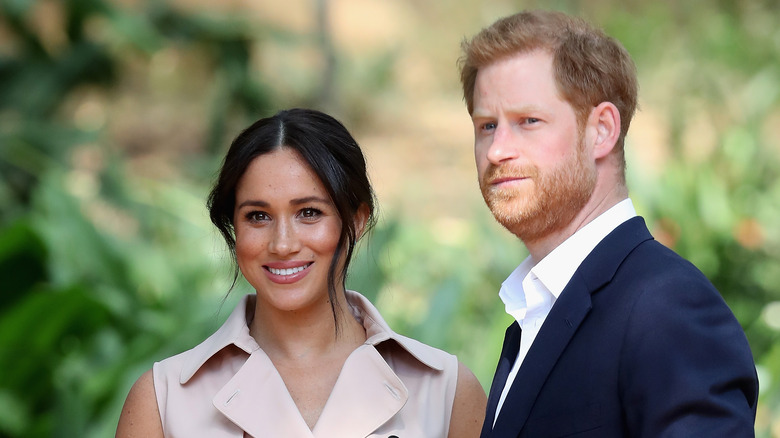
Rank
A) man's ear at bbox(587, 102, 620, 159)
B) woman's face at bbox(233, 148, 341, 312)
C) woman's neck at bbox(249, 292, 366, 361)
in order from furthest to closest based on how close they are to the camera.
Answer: woman's neck at bbox(249, 292, 366, 361) → woman's face at bbox(233, 148, 341, 312) → man's ear at bbox(587, 102, 620, 159)

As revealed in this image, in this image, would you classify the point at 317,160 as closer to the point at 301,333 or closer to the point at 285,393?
the point at 301,333

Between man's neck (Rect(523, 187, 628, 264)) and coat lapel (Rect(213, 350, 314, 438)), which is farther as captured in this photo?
coat lapel (Rect(213, 350, 314, 438))

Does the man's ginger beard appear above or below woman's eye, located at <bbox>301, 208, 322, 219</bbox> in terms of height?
below

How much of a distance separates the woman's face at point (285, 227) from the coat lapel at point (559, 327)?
48 cm

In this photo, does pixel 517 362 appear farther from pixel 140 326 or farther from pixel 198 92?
pixel 198 92

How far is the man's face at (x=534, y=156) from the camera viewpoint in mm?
1854

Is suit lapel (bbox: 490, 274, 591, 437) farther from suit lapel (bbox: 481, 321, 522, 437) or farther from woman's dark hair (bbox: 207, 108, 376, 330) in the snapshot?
woman's dark hair (bbox: 207, 108, 376, 330)

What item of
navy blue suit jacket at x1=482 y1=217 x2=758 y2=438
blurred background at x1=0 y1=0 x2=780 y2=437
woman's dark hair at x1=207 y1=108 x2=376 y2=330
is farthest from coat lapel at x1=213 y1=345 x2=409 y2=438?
blurred background at x1=0 y1=0 x2=780 y2=437

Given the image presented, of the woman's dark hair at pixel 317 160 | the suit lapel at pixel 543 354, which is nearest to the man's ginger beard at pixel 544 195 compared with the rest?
the suit lapel at pixel 543 354

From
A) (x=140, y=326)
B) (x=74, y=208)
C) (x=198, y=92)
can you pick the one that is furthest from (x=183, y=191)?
(x=198, y=92)

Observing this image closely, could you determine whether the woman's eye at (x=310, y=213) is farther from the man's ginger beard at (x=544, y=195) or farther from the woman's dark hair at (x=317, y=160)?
the man's ginger beard at (x=544, y=195)

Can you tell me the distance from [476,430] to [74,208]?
334cm

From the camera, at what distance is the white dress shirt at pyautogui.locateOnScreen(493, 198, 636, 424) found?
6.13ft

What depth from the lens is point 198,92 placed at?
34.4 feet
